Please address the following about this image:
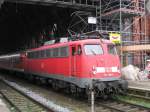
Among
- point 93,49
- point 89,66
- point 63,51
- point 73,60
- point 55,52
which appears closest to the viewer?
point 89,66

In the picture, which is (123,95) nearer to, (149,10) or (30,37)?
(149,10)

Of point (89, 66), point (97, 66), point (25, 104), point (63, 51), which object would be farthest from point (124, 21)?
point (25, 104)

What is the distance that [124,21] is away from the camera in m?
28.4

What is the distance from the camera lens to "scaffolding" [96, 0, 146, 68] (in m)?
25.9

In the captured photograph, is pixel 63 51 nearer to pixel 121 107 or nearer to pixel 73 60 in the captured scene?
pixel 73 60

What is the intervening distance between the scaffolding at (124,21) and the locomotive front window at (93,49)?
338 inches

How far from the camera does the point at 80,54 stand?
1609 cm

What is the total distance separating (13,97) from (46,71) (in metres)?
3.89

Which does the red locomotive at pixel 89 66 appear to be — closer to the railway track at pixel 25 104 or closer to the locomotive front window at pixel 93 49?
the locomotive front window at pixel 93 49

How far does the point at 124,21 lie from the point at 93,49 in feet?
41.8

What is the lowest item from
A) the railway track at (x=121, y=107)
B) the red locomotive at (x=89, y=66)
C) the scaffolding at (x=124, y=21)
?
the railway track at (x=121, y=107)

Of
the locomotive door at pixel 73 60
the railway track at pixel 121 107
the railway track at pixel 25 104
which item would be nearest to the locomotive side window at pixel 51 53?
the locomotive door at pixel 73 60

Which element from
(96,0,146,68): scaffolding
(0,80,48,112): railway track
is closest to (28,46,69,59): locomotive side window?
(0,80,48,112): railway track

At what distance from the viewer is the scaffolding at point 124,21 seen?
25.9 metres
